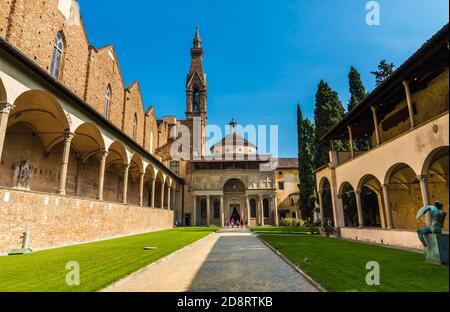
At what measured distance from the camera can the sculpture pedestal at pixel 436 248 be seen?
6609mm

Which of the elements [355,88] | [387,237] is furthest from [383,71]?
[387,237]

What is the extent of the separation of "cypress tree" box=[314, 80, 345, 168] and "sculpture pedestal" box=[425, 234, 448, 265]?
19915 millimetres

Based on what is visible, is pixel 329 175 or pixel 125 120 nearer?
pixel 329 175

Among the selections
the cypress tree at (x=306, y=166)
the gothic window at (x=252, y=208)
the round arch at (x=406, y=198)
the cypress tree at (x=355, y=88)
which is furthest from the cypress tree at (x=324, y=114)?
the gothic window at (x=252, y=208)

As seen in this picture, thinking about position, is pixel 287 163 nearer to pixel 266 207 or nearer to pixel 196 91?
pixel 266 207

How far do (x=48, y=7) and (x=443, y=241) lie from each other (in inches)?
919

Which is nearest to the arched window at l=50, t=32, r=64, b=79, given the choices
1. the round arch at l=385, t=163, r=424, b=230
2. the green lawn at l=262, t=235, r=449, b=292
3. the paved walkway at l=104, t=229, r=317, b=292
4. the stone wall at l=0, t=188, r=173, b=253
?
the stone wall at l=0, t=188, r=173, b=253

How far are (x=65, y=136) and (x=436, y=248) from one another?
612 inches

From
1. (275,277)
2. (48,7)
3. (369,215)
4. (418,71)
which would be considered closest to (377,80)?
(369,215)

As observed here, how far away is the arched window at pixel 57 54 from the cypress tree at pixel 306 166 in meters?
26.1

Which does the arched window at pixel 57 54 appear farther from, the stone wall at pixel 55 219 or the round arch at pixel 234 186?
the round arch at pixel 234 186

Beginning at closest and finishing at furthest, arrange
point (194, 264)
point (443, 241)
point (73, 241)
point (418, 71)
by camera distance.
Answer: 1. point (443, 241)
2. point (194, 264)
3. point (418, 71)
4. point (73, 241)

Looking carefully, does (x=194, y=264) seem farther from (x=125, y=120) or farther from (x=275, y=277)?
(x=125, y=120)
